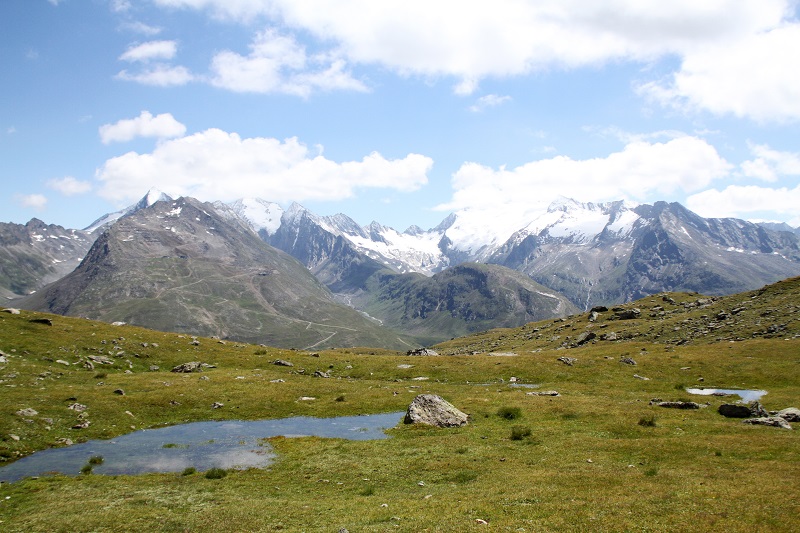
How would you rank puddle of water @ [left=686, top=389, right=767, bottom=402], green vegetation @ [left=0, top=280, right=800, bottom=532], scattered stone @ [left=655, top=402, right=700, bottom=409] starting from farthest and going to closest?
puddle of water @ [left=686, top=389, right=767, bottom=402], scattered stone @ [left=655, top=402, right=700, bottom=409], green vegetation @ [left=0, top=280, right=800, bottom=532]

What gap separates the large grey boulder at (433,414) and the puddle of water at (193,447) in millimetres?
3194

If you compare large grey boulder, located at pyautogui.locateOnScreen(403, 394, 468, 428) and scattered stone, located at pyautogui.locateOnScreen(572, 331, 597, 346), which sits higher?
large grey boulder, located at pyautogui.locateOnScreen(403, 394, 468, 428)

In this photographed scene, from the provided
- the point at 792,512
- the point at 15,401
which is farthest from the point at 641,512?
the point at 15,401

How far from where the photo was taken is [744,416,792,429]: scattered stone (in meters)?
41.4

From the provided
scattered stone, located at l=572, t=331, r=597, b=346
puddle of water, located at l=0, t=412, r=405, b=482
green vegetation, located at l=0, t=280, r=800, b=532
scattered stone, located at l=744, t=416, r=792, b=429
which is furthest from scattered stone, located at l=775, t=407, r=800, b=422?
scattered stone, located at l=572, t=331, r=597, b=346

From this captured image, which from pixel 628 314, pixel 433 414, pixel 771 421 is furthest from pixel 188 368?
pixel 628 314

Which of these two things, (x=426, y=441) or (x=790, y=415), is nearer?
(x=426, y=441)

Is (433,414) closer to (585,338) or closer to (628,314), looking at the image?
(585,338)

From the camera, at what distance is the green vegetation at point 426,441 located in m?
25.1

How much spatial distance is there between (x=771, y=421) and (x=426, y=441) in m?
31.3

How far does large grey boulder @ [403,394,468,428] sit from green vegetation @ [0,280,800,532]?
7.68 feet

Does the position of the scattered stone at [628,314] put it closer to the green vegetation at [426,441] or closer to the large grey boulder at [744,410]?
the green vegetation at [426,441]

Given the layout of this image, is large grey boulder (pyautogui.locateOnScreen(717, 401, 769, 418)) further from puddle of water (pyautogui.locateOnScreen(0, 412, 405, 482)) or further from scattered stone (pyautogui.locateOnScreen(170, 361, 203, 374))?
scattered stone (pyautogui.locateOnScreen(170, 361, 203, 374))

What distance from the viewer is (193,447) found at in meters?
44.0
